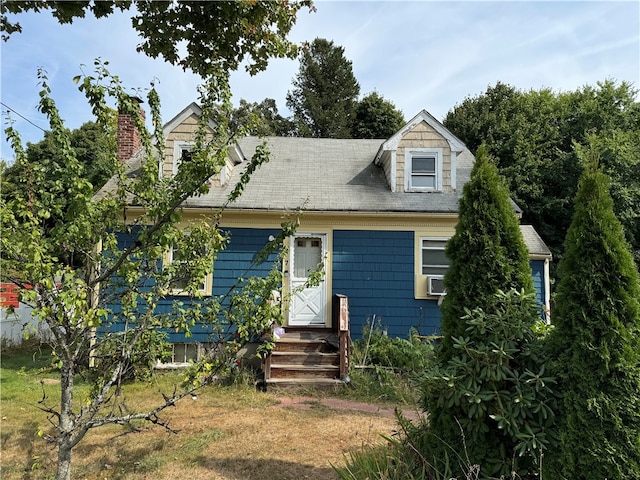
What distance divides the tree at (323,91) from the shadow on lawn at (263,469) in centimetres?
2569

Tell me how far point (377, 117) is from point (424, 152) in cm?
1711

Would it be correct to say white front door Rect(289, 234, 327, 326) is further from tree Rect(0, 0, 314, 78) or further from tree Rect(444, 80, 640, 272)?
tree Rect(444, 80, 640, 272)

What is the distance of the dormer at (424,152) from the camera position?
994 centimetres

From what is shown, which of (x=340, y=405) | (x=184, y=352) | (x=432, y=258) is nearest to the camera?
(x=340, y=405)

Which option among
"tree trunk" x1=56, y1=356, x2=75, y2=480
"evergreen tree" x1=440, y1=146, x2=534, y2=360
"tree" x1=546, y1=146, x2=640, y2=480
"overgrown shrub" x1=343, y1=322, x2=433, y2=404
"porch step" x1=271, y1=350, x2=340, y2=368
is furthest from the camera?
"porch step" x1=271, y1=350, x2=340, y2=368

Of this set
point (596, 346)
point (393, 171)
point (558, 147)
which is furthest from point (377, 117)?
point (596, 346)

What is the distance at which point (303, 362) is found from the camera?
7.68 m

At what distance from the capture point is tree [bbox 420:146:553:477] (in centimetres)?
293

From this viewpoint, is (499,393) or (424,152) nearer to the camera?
(499,393)

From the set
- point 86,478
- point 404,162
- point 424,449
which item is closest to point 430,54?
point 404,162

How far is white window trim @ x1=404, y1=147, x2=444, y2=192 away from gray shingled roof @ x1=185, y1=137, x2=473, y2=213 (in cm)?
19

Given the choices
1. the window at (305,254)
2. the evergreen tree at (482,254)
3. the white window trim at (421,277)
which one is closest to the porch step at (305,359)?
the window at (305,254)

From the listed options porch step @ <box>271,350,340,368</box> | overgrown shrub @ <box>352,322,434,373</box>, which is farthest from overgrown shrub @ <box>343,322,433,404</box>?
porch step @ <box>271,350,340,368</box>

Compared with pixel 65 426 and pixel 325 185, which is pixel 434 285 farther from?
pixel 65 426
